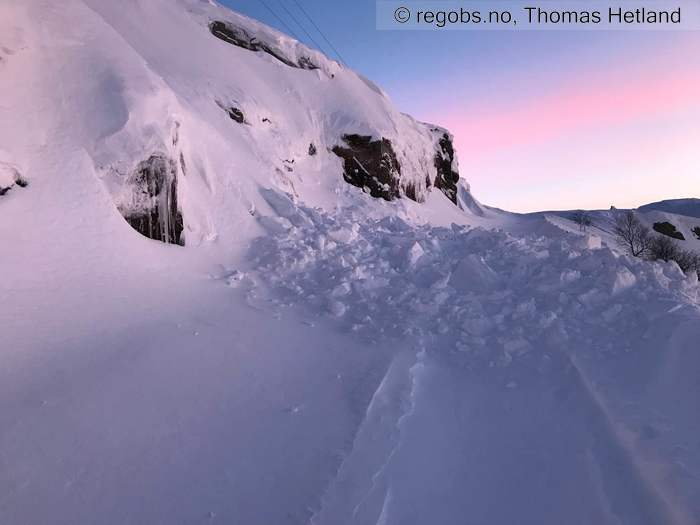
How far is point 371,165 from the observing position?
18.1 m

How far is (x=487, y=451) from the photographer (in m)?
3.72

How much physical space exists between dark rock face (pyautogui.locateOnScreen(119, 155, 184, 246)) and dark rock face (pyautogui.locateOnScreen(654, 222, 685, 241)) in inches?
2014

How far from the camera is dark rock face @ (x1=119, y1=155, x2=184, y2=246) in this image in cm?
668

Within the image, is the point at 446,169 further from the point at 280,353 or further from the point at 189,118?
the point at 280,353

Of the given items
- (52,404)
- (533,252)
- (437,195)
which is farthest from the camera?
(437,195)

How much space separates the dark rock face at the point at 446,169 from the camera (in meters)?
27.6

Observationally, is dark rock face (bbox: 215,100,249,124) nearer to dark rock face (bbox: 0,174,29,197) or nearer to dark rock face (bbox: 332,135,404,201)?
dark rock face (bbox: 332,135,404,201)

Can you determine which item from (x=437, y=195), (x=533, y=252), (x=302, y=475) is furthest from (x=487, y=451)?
(x=437, y=195)

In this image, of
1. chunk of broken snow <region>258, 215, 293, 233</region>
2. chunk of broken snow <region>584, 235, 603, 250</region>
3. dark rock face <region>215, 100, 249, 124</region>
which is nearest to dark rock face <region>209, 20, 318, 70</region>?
dark rock face <region>215, 100, 249, 124</region>

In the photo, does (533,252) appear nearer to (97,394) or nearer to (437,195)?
(97,394)

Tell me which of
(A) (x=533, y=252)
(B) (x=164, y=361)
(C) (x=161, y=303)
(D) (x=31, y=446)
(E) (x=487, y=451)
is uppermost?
(A) (x=533, y=252)

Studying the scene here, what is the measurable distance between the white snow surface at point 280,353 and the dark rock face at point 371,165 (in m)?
8.32

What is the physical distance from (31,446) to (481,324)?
4.78 m

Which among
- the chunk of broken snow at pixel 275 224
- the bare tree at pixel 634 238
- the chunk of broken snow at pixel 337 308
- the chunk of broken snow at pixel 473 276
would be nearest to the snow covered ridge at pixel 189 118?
the chunk of broken snow at pixel 275 224
